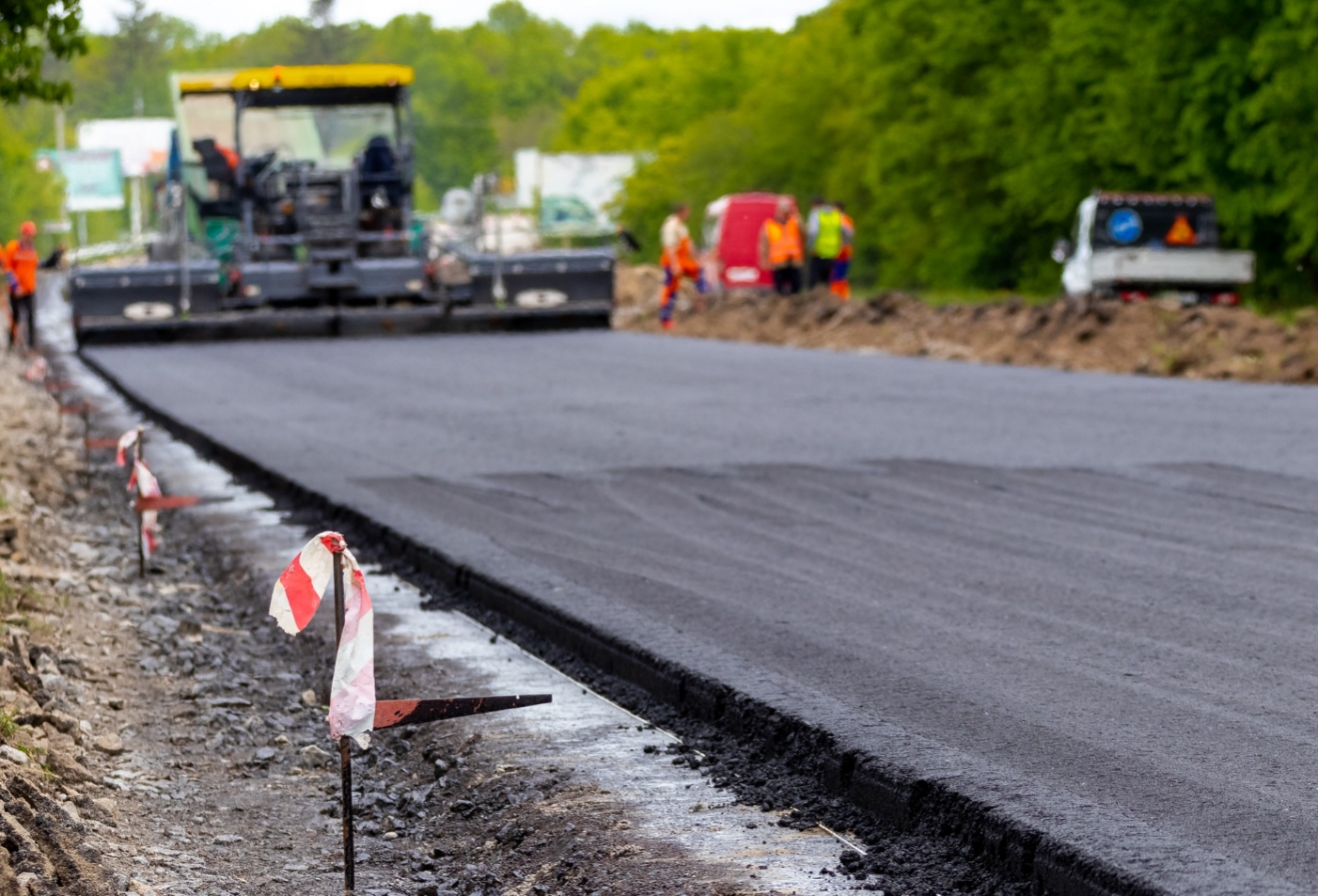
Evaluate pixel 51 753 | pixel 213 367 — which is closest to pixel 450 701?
pixel 51 753

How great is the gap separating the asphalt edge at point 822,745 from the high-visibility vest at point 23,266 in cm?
1962

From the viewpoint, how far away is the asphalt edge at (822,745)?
4.02 metres

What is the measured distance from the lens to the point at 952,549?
26.5ft

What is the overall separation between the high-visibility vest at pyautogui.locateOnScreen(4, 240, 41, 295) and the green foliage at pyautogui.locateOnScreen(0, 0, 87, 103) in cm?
1654

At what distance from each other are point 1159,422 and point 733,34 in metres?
86.3

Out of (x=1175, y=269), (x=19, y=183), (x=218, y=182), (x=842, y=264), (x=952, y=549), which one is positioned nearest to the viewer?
(x=952, y=549)

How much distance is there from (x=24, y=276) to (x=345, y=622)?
24202 mm

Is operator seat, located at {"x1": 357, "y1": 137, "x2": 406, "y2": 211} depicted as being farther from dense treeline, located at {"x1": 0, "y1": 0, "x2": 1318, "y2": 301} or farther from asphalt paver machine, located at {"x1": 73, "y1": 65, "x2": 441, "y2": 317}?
dense treeline, located at {"x1": 0, "y1": 0, "x2": 1318, "y2": 301}

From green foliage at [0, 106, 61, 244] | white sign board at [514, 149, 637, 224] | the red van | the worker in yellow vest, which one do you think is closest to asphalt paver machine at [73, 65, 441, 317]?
the worker in yellow vest

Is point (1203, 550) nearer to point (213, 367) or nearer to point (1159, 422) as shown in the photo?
point (1159, 422)

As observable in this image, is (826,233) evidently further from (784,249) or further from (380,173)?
(380,173)

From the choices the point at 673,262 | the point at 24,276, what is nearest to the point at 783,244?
the point at 673,262

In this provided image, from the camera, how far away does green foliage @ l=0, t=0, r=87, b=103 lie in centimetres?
1005

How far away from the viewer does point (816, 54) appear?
70750mm
